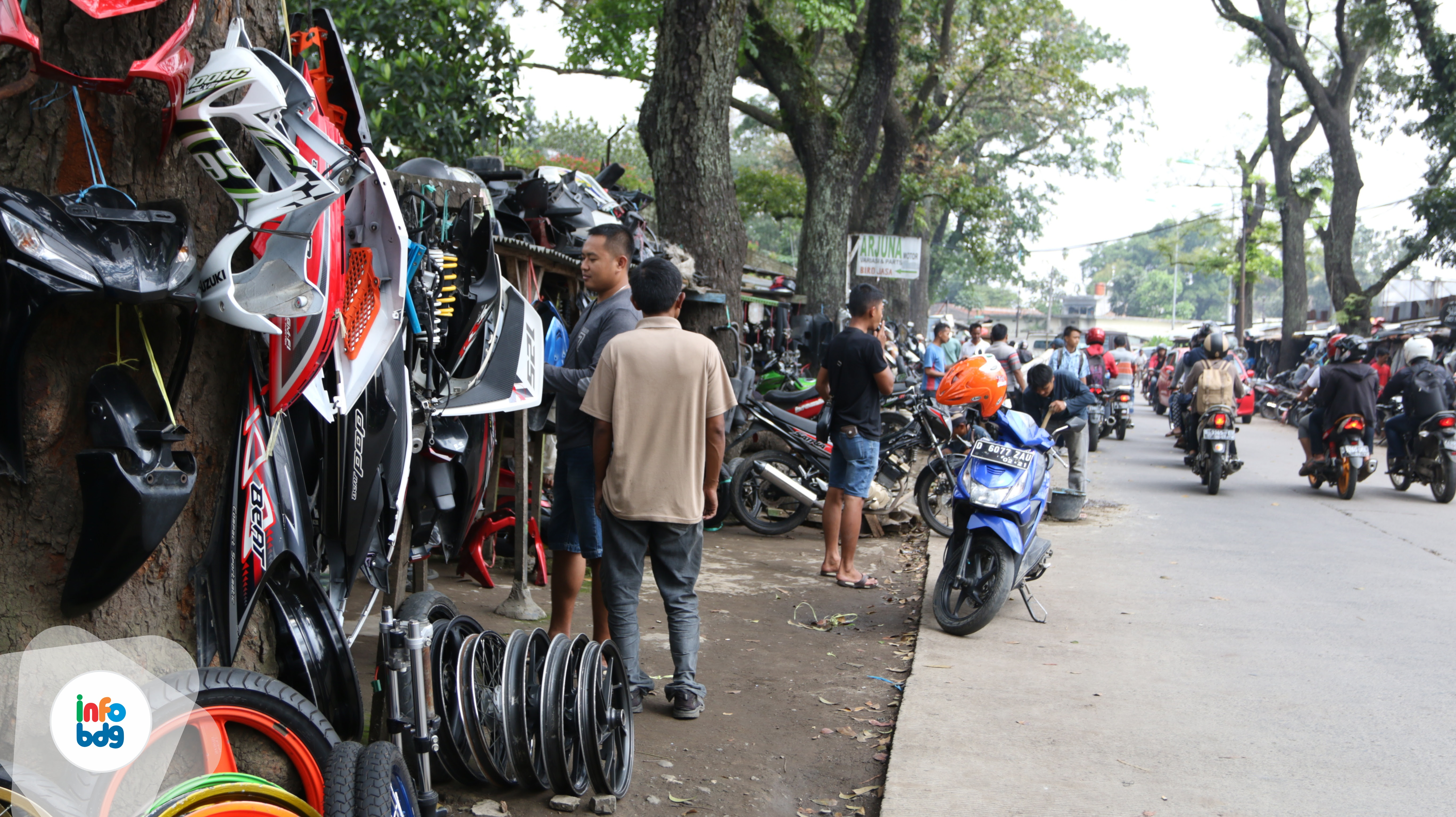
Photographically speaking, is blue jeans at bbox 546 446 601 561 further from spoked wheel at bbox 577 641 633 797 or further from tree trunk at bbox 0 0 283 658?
tree trunk at bbox 0 0 283 658

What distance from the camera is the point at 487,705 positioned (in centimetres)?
340

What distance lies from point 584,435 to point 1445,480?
10456 millimetres

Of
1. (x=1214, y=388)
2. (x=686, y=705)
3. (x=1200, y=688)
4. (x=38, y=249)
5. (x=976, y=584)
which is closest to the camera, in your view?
(x=38, y=249)

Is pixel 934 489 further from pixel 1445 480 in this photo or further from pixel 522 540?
pixel 1445 480

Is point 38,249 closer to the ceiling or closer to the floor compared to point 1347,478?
closer to the ceiling

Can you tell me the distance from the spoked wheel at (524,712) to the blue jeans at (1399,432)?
11442 mm

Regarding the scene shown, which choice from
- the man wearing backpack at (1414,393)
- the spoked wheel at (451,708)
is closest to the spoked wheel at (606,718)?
the spoked wheel at (451,708)

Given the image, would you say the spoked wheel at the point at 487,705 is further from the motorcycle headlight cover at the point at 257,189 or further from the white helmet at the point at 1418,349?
the white helmet at the point at 1418,349

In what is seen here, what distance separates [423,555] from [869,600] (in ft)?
10.0

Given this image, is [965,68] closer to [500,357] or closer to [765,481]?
[765,481]

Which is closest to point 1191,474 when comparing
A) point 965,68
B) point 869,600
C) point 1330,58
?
point 869,600

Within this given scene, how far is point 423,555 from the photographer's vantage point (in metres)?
4.65

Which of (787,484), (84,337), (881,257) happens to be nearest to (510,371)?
(84,337)

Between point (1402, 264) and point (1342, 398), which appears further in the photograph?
point (1402, 264)
